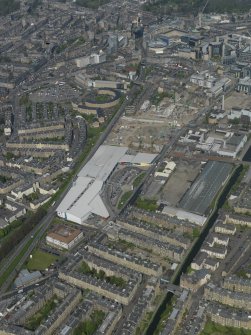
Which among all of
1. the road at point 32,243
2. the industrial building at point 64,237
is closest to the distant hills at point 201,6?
the road at point 32,243

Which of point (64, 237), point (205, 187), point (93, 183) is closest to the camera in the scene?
point (64, 237)

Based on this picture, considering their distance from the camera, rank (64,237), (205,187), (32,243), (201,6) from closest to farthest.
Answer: (64,237), (32,243), (205,187), (201,6)

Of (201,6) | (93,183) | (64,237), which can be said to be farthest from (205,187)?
(201,6)

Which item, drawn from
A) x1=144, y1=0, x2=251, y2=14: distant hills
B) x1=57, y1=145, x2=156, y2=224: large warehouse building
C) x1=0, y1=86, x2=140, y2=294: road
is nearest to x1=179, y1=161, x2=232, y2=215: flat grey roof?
x1=57, y1=145, x2=156, y2=224: large warehouse building

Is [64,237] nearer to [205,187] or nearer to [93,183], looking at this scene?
[93,183]

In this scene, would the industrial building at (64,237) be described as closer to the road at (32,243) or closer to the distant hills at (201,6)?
the road at (32,243)

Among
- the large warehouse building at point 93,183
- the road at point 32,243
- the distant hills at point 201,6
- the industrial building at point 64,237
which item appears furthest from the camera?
the distant hills at point 201,6

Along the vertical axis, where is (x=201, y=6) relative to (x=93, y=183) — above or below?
below
